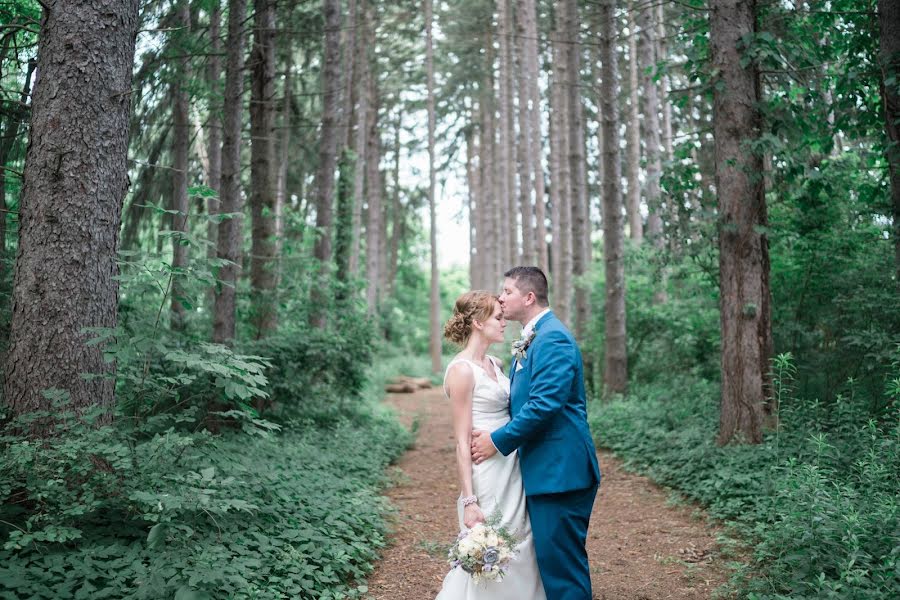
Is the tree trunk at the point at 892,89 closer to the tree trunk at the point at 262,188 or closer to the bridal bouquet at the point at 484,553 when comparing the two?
the bridal bouquet at the point at 484,553

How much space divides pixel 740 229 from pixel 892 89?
1.93m

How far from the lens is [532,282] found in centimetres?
404

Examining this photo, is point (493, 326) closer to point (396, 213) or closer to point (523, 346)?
point (523, 346)

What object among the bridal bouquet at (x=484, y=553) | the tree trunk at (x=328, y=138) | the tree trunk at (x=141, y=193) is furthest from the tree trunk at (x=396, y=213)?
the bridal bouquet at (x=484, y=553)

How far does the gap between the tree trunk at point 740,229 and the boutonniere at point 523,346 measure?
4.60m

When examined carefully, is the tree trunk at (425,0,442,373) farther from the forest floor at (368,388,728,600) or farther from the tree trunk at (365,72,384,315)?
the forest floor at (368,388,728,600)

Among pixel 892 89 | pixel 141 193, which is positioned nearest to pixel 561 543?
pixel 892 89

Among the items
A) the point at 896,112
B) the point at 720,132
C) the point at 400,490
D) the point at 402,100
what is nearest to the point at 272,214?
the point at 400,490

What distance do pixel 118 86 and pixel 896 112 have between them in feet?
23.2

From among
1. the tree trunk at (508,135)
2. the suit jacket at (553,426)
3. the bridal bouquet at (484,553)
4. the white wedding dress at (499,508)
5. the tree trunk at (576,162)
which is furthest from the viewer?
the tree trunk at (508,135)

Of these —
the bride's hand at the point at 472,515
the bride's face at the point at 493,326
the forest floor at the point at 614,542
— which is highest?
the bride's face at the point at 493,326

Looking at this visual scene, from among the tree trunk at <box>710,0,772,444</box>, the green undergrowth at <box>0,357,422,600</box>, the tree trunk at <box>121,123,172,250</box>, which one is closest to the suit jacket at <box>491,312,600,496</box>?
the green undergrowth at <box>0,357,422,600</box>

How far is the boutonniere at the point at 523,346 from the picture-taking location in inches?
155

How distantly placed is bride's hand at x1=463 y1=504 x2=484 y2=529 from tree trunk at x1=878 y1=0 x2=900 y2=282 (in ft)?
17.2
